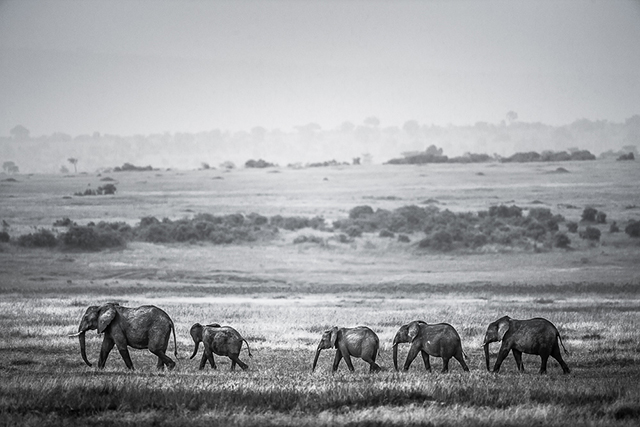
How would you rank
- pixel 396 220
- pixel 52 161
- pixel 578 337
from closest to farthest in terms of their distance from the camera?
pixel 578 337, pixel 396 220, pixel 52 161

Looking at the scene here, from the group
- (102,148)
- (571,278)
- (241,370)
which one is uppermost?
(102,148)

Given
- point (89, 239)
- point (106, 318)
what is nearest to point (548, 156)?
point (89, 239)

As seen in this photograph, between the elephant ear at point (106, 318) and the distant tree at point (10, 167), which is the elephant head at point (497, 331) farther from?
the distant tree at point (10, 167)

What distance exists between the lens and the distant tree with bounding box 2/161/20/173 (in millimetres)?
95500

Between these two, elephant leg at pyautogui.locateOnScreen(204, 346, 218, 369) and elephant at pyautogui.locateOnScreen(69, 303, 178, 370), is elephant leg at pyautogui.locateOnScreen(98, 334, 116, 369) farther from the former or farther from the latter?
elephant leg at pyautogui.locateOnScreen(204, 346, 218, 369)

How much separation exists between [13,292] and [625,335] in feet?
114

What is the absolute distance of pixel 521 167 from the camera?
10662 cm

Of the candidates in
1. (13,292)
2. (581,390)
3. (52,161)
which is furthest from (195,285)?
(52,161)

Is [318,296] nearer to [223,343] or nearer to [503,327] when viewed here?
[223,343]

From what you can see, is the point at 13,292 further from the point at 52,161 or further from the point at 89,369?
the point at 52,161

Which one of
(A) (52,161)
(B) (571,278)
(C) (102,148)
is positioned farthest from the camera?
(C) (102,148)

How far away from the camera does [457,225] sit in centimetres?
8219

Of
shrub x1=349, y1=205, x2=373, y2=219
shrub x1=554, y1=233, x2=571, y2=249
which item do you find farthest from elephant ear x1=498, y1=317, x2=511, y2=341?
shrub x1=349, y1=205, x2=373, y2=219

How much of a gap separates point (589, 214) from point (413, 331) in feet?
219
